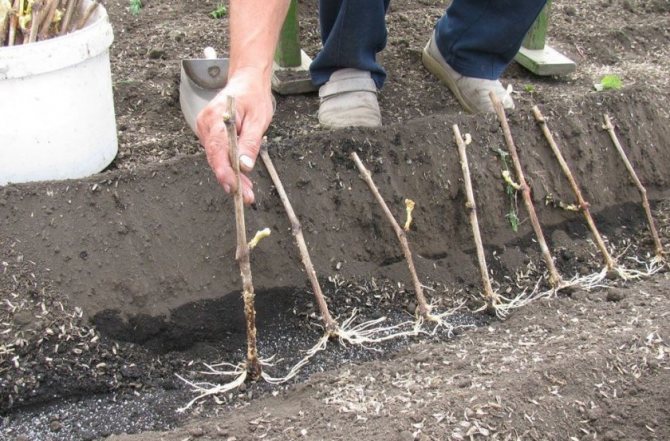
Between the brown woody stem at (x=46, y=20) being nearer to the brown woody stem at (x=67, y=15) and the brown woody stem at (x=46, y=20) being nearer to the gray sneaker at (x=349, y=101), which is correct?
the brown woody stem at (x=67, y=15)

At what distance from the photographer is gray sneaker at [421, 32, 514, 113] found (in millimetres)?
3242

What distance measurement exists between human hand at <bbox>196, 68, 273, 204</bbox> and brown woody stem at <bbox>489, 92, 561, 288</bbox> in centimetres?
114

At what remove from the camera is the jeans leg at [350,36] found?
3.00 metres

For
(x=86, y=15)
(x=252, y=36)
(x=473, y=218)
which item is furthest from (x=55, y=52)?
(x=473, y=218)

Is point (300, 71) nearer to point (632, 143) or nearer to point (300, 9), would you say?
Answer: point (300, 9)

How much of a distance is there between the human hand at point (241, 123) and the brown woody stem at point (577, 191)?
1.34 m

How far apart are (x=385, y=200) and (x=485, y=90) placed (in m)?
0.79

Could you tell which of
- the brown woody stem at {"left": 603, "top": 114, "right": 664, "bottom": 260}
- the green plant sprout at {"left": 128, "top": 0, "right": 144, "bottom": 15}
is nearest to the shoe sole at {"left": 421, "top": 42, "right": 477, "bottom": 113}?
the brown woody stem at {"left": 603, "top": 114, "right": 664, "bottom": 260}

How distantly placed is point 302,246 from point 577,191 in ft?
3.72

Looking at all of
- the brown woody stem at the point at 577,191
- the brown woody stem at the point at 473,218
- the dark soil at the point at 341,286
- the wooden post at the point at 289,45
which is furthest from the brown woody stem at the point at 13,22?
the brown woody stem at the point at 577,191

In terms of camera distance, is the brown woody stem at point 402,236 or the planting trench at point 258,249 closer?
the planting trench at point 258,249

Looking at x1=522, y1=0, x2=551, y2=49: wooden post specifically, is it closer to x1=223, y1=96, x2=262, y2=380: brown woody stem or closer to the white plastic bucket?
the white plastic bucket

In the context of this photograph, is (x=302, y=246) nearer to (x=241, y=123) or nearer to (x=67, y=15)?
(x=241, y=123)

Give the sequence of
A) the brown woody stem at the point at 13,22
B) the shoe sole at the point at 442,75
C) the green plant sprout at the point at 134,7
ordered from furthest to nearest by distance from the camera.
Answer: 1. the green plant sprout at the point at 134,7
2. the shoe sole at the point at 442,75
3. the brown woody stem at the point at 13,22
